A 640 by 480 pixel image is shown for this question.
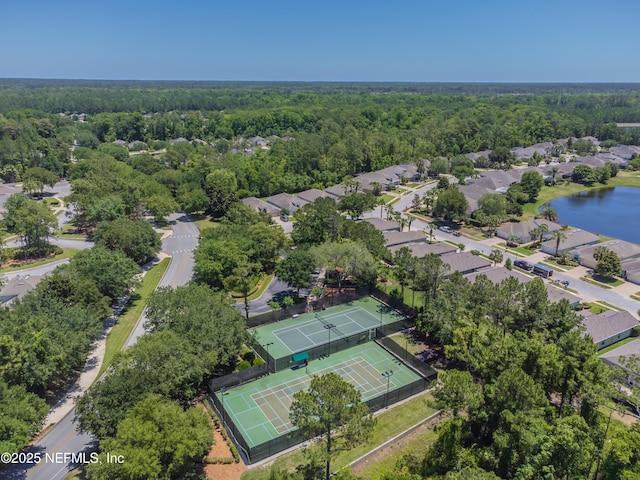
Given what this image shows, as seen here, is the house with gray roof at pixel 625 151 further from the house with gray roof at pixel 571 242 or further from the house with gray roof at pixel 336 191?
the house with gray roof at pixel 336 191

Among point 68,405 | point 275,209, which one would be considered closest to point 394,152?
point 275,209

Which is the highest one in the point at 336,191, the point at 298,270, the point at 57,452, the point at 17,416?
the point at 17,416

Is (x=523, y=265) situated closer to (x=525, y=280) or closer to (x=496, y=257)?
(x=496, y=257)

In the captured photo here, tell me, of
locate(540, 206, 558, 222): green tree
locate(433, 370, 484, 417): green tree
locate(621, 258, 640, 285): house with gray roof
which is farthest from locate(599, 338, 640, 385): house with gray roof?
locate(540, 206, 558, 222): green tree

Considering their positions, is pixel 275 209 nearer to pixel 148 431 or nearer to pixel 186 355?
pixel 186 355

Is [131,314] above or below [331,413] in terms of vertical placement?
below

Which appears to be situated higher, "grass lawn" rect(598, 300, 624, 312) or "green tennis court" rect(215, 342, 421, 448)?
"green tennis court" rect(215, 342, 421, 448)

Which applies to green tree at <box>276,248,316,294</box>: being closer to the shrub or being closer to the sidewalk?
the shrub

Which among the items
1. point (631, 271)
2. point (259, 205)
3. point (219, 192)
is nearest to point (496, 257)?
point (631, 271)
